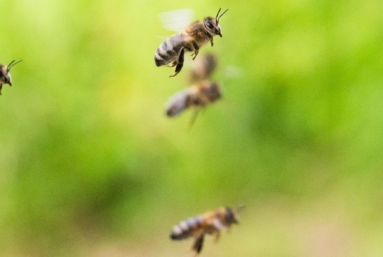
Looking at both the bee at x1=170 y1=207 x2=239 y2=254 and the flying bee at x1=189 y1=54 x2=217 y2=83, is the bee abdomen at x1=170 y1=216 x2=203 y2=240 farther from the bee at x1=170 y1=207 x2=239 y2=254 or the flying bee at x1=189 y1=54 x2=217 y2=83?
the flying bee at x1=189 y1=54 x2=217 y2=83

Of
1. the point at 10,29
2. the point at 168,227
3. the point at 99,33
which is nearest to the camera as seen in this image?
the point at 10,29

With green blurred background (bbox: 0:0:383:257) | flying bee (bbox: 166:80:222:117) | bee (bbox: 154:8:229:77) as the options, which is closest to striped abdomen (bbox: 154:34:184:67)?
bee (bbox: 154:8:229:77)

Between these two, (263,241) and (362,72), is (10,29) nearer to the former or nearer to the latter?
(263,241)

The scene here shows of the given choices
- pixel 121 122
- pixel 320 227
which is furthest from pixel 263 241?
pixel 121 122

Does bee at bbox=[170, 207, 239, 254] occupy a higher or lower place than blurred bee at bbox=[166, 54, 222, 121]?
lower

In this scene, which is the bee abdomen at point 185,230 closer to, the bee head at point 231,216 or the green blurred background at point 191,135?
the bee head at point 231,216

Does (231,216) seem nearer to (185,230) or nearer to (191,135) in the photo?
(185,230)

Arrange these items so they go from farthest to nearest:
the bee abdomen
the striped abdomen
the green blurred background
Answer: the green blurred background, the bee abdomen, the striped abdomen
